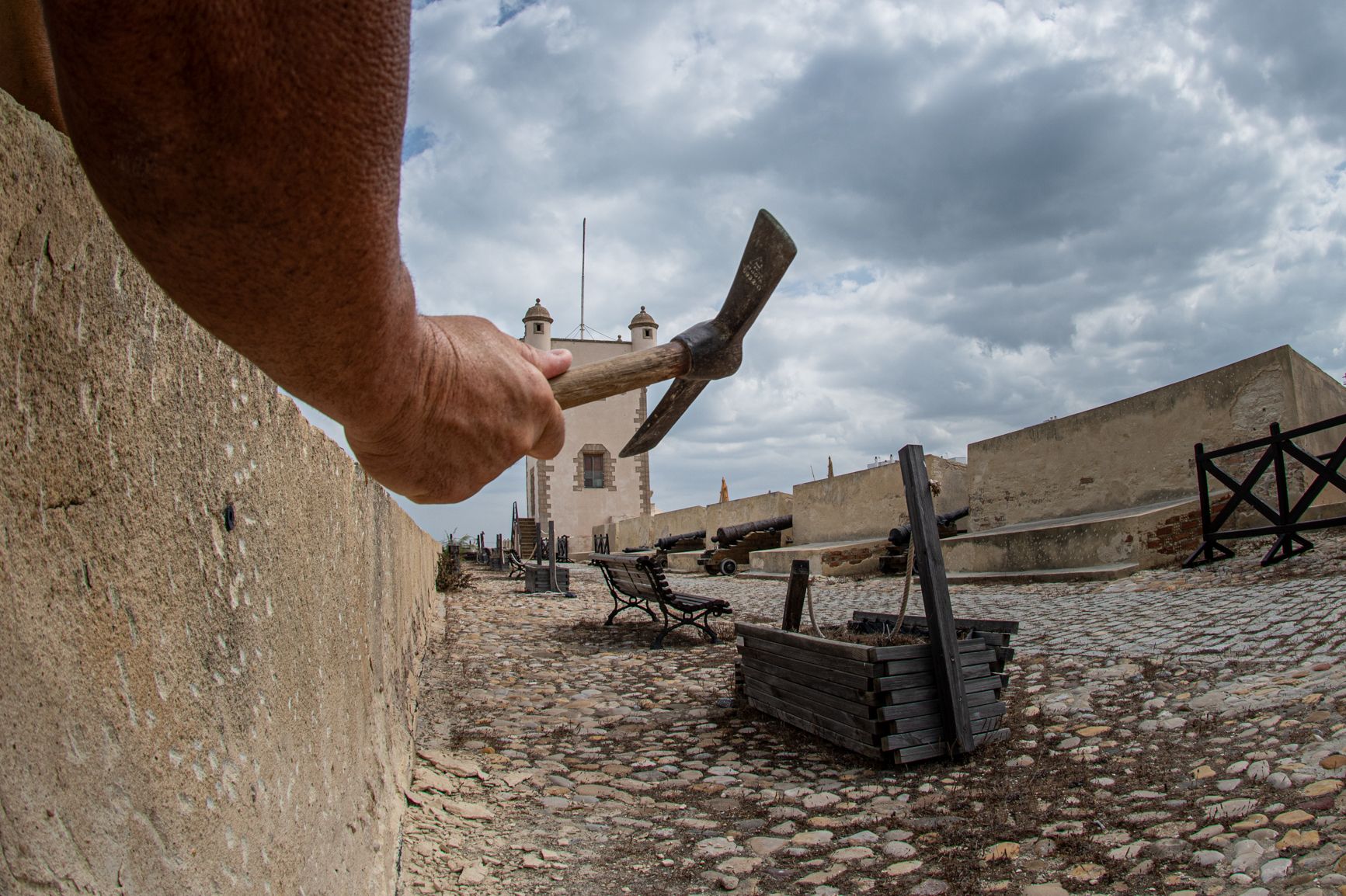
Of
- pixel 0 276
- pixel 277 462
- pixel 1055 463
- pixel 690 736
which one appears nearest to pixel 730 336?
pixel 277 462

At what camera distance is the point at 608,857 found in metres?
3.10

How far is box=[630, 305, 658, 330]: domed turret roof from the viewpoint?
33.0m

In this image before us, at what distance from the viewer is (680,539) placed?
2141cm

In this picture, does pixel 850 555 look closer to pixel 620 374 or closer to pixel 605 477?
pixel 620 374

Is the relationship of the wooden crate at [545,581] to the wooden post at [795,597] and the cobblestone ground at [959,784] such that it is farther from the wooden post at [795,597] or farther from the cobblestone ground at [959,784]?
the wooden post at [795,597]

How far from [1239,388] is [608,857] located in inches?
375

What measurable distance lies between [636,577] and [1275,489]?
289 inches

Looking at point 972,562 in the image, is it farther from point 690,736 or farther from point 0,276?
point 0,276

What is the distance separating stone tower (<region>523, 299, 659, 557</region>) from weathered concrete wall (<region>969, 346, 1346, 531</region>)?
68.2ft

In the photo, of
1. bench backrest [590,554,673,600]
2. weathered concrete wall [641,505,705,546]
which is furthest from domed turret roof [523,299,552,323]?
bench backrest [590,554,673,600]

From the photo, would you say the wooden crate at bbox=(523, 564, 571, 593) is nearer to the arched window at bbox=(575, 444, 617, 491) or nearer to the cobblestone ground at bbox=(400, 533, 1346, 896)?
the cobblestone ground at bbox=(400, 533, 1346, 896)

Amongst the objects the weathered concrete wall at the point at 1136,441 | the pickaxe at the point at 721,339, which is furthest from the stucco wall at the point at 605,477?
the pickaxe at the point at 721,339

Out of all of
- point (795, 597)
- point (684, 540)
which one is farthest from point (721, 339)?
point (684, 540)

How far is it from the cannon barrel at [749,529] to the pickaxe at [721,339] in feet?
51.4
